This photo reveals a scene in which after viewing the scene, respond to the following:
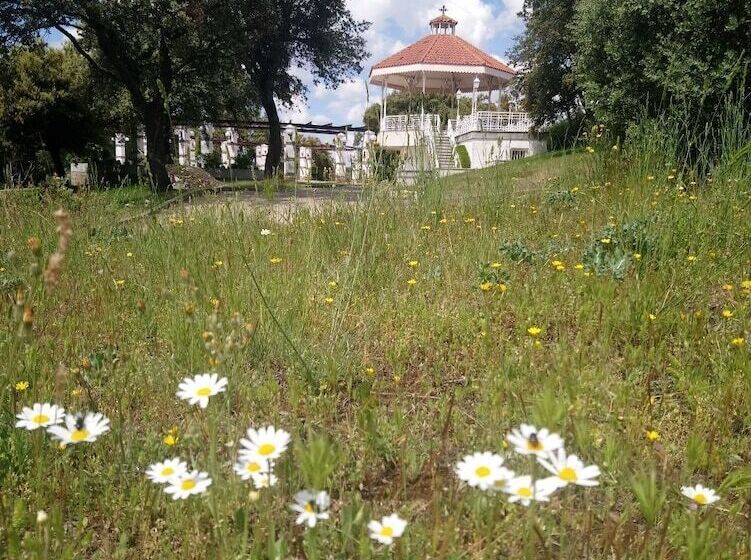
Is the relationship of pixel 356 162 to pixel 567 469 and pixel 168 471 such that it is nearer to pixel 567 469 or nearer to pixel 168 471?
pixel 168 471

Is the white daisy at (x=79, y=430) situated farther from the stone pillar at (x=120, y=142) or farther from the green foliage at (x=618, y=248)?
the stone pillar at (x=120, y=142)

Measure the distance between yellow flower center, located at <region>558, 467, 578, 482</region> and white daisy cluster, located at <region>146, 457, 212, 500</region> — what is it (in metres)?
0.58

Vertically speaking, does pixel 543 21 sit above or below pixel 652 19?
above

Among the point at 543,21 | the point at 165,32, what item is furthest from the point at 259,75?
the point at 543,21

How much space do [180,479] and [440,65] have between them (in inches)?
979

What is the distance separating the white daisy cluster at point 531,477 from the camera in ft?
2.87

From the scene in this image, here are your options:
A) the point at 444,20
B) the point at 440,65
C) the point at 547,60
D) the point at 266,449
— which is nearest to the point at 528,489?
the point at 266,449

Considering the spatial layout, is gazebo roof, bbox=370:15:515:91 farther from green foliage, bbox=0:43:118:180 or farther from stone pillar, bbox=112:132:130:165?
green foliage, bbox=0:43:118:180

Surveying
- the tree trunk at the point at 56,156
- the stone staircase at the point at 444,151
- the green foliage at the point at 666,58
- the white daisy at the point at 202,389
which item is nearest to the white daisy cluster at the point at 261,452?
the white daisy at the point at 202,389

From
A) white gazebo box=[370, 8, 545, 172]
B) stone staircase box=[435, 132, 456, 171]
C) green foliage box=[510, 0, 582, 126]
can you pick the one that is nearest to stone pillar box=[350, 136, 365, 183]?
stone staircase box=[435, 132, 456, 171]

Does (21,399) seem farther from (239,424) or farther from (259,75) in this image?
(259,75)

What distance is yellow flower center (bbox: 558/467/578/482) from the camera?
0.89 meters

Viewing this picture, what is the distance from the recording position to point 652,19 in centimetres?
592

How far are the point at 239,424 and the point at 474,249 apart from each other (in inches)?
77.6
